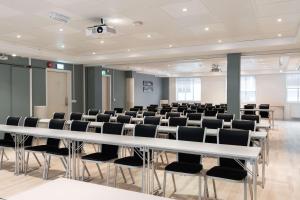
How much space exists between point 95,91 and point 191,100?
8792 mm

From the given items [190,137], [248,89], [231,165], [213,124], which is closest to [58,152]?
[190,137]

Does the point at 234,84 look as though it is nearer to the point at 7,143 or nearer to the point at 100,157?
the point at 100,157

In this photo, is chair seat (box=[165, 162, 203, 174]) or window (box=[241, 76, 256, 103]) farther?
window (box=[241, 76, 256, 103])

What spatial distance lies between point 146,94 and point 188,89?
11.3 feet

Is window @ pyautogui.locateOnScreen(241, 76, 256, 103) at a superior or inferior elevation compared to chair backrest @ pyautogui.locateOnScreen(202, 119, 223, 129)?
superior

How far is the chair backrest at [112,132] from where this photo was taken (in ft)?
15.0

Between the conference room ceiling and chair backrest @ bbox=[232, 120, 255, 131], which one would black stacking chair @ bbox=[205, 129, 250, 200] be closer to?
chair backrest @ bbox=[232, 120, 255, 131]

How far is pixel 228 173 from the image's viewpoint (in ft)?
11.3

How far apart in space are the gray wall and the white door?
532 centimetres

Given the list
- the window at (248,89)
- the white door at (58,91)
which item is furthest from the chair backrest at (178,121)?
the window at (248,89)

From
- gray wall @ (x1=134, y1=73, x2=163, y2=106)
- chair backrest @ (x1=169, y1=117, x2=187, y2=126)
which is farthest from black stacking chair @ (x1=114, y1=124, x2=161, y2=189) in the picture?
gray wall @ (x1=134, y1=73, x2=163, y2=106)

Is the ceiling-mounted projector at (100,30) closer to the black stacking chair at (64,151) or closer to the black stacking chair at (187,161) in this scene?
the black stacking chair at (64,151)

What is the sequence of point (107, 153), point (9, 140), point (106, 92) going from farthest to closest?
point (106, 92) < point (9, 140) < point (107, 153)

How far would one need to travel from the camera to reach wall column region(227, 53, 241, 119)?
A: 8452 mm
